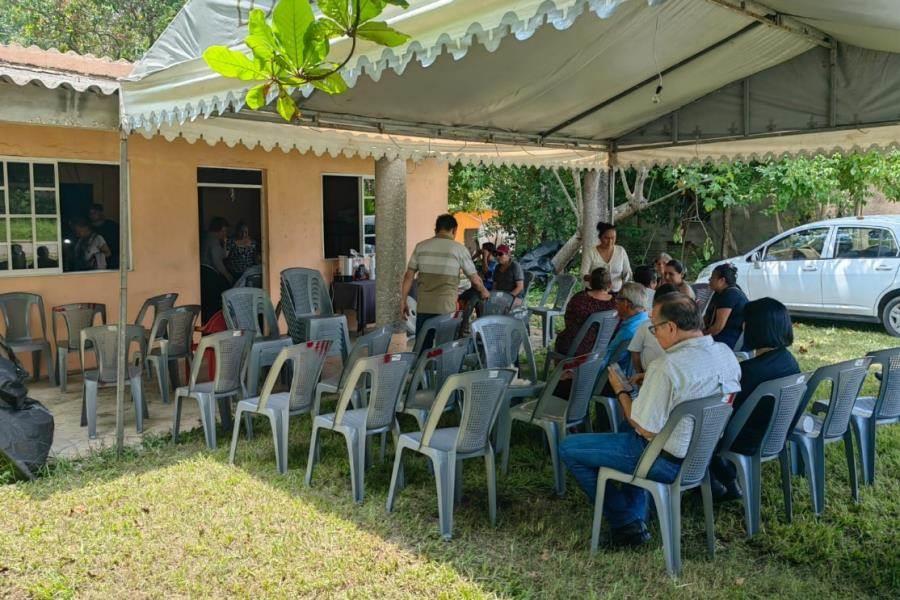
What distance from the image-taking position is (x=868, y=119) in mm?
6441

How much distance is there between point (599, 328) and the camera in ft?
17.9

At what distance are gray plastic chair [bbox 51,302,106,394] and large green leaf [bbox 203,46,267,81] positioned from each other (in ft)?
18.6

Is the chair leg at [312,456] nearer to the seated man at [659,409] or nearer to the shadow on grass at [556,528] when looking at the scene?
the shadow on grass at [556,528]

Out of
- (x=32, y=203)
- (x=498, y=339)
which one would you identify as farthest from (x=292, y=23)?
(x=32, y=203)

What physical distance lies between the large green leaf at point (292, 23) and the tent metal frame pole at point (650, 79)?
4885mm

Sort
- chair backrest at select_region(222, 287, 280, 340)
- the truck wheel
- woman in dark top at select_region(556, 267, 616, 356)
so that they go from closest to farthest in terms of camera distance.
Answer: woman in dark top at select_region(556, 267, 616, 356), chair backrest at select_region(222, 287, 280, 340), the truck wheel

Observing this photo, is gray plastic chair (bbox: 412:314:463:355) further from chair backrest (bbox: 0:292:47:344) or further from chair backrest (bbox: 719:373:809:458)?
chair backrest (bbox: 0:292:47:344)

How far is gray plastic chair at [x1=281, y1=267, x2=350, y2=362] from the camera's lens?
20.4 ft

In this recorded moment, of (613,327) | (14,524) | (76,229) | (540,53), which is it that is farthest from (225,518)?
(76,229)

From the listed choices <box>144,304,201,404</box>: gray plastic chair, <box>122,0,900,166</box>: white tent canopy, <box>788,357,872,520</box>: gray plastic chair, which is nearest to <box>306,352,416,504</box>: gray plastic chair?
<box>122,0,900,166</box>: white tent canopy

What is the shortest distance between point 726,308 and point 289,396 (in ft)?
10.7

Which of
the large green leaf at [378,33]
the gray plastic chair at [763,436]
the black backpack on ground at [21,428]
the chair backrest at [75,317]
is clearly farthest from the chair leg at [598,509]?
the chair backrest at [75,317]

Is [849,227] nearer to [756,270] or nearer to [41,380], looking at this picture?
[756,270]

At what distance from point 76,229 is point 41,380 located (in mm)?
1545
